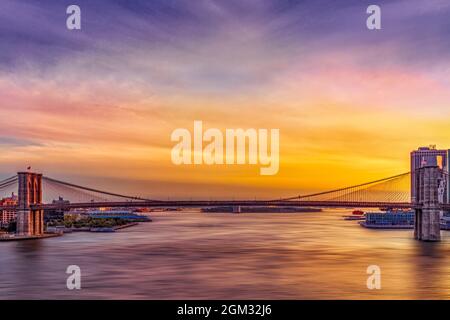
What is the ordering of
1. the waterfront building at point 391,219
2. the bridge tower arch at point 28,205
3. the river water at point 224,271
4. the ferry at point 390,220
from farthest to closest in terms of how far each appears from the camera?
1. the waterfront building at point 391,219
2. the ferry at point 390,220
3. the bridge tower arch at point 28,205
4. the river water at point 224,271

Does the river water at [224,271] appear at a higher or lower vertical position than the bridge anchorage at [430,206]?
lower

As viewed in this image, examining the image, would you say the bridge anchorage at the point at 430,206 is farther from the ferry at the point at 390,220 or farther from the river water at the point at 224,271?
the ferry at the point at 390,220

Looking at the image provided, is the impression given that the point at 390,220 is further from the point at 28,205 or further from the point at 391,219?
the point at 28,205

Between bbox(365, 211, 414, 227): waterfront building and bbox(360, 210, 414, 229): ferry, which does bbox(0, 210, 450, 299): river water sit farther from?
bbox(365, 211, 414, 227): waterfront building

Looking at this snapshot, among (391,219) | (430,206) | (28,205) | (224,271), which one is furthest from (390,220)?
(224,271)

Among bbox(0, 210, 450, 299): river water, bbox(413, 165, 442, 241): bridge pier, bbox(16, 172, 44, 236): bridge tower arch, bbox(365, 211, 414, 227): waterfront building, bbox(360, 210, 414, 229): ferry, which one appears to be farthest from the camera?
bbox(365, 211, 414, 227): waterfront building

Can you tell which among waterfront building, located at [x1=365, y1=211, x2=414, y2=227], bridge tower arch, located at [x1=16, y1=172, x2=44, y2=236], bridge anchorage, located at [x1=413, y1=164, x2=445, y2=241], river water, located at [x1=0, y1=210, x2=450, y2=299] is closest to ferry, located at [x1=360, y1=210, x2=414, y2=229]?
waterfront building, located at [x1=365, y1=211, x2=414, y2=227]

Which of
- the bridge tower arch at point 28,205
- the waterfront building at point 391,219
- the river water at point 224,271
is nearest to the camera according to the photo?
the river water at point 224,271

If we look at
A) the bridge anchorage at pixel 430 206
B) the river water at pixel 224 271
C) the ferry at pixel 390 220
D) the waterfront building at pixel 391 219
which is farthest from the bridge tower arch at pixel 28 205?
the waterfront building at pixel 391 219

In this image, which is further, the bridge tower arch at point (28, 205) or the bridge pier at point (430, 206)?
the bridge tower arch at point (28, 205)
